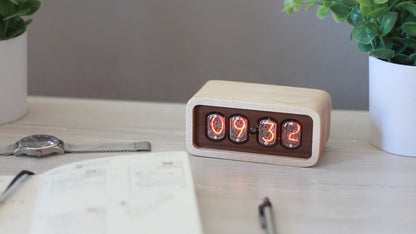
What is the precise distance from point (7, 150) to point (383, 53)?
24.4 inches

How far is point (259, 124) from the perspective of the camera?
1.07 metres

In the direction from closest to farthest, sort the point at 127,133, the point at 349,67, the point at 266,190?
the point at 266,190 → the point at 127,133 → the point at 349,67

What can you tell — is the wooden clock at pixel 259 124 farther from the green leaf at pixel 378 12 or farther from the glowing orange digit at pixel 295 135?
the green leaf at pixel 378 12

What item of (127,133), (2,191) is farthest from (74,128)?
(2,191)

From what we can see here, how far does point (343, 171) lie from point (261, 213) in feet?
0.66

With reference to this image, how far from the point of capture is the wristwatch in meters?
1.08

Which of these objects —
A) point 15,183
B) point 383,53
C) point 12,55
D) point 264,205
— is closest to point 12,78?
point 12,55

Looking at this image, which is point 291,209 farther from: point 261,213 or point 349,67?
point 349,67

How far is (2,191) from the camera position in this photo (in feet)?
3.06

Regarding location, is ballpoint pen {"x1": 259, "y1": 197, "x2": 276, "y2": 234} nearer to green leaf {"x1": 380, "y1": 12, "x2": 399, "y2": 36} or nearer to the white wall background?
green leaf {"x1": 380, "y1": 12, "x2": 399, "y2": 36}

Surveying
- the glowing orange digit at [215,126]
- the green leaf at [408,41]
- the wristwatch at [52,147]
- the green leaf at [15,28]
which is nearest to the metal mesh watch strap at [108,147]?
the wristwatch at [52,147]

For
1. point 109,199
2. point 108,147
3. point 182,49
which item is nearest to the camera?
point 109,199

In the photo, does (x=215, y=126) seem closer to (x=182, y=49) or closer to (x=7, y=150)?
(x=7, y=150)

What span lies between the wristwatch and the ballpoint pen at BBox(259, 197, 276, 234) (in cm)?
26
